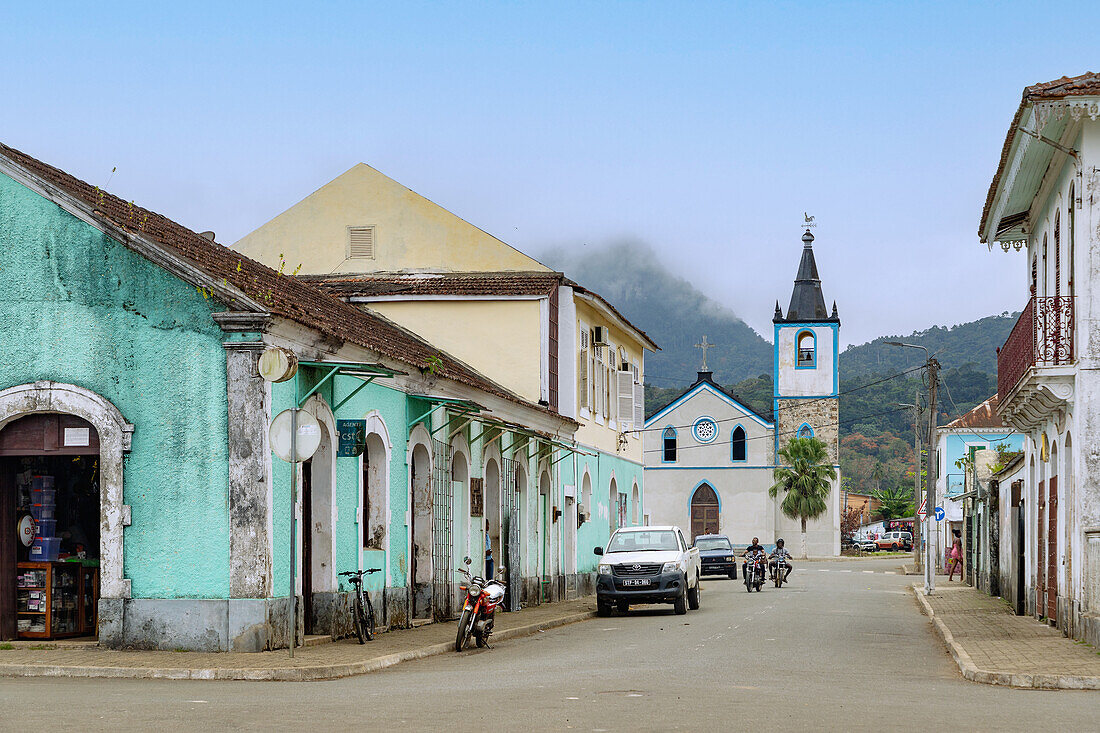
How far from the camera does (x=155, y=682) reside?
13117 millimetres

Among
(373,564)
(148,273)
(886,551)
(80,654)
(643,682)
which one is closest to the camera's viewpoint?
(643,682)

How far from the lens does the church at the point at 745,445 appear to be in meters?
76.5

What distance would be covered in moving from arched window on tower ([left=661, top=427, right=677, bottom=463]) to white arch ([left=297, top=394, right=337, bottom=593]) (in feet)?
202

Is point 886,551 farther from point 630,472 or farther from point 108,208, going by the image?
point 108,208

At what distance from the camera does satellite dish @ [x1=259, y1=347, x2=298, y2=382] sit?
15078 mm

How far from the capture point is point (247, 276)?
18.2 meters

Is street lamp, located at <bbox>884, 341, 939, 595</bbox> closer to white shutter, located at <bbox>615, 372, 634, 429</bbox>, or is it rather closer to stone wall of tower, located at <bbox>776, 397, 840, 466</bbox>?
white shutter, located at <bbox>615, 372, 634, 429</bbox>

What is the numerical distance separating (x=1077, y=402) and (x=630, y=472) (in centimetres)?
2481

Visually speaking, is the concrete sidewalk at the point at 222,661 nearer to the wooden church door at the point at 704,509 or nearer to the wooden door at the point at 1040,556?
the wooden door at the point at 1040,556

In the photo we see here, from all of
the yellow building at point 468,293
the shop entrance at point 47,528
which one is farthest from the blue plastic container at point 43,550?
the yellow building at point 468,293

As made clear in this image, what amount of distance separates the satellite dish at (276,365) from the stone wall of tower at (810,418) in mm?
64501

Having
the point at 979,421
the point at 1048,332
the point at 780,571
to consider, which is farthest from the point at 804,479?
the point at 1048,332

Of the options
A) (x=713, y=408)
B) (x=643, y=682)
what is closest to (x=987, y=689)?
(x=643, y=682)

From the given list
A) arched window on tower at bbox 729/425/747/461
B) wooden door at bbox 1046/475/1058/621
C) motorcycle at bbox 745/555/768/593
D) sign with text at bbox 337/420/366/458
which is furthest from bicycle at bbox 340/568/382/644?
arched window on tower at bbox 729/425/747/461
